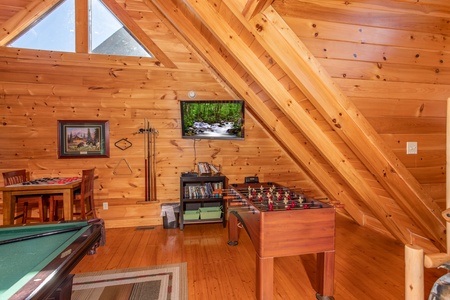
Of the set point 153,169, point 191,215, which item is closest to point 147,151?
point 153,169

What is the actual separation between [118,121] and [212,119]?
153 centimetres

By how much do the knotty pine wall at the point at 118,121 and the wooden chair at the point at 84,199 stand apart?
38 centimetres

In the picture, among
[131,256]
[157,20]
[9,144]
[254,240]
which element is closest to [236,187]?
[254,240]

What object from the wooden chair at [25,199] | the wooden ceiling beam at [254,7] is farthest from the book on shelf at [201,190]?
the wooden ceiling beam at [254,7]

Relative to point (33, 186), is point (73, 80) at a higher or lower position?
higher

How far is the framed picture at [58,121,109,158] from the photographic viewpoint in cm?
367

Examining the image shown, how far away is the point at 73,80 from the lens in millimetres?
3668

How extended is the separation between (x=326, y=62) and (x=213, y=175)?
2.37 metres

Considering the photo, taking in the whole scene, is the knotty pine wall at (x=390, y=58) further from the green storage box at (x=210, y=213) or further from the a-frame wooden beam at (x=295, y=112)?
the green storage box at (x=210, y=213)

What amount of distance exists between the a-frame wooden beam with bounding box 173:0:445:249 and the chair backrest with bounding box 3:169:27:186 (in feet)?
10.3

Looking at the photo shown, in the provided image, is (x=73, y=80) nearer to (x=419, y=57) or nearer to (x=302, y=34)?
(x=302, y=34)

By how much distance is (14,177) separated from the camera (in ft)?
10.5

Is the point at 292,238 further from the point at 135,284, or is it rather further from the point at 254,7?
the point at 254,7

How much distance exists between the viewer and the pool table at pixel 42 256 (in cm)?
94
